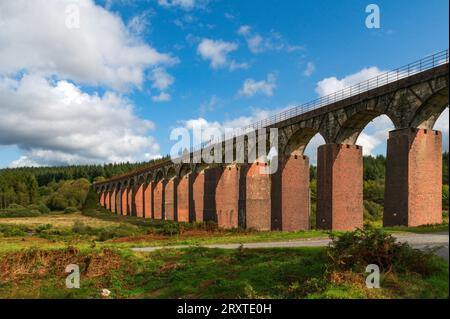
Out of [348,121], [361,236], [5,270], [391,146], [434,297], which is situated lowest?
[5,270]

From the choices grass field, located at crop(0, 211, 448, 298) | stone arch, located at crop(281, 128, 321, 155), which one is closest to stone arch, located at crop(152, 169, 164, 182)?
stone arch, located at crop(281, 128, 321, 155)

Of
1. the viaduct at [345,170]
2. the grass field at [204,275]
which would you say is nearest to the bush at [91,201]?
the viaduct at [345,170]

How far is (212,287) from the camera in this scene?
11.4m

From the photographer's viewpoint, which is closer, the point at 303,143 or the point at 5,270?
the point at 5,270

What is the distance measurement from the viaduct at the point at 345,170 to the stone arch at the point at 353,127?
0.20ft

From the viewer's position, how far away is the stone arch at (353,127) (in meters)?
24.0

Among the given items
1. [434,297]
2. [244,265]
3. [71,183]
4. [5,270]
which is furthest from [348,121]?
[71,183]

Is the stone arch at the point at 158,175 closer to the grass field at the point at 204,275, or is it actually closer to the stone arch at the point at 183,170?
the stone arch at the point at 183,170

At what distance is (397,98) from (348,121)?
3.81 metres

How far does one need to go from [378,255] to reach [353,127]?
1625cm

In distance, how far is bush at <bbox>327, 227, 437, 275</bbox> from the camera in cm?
929
